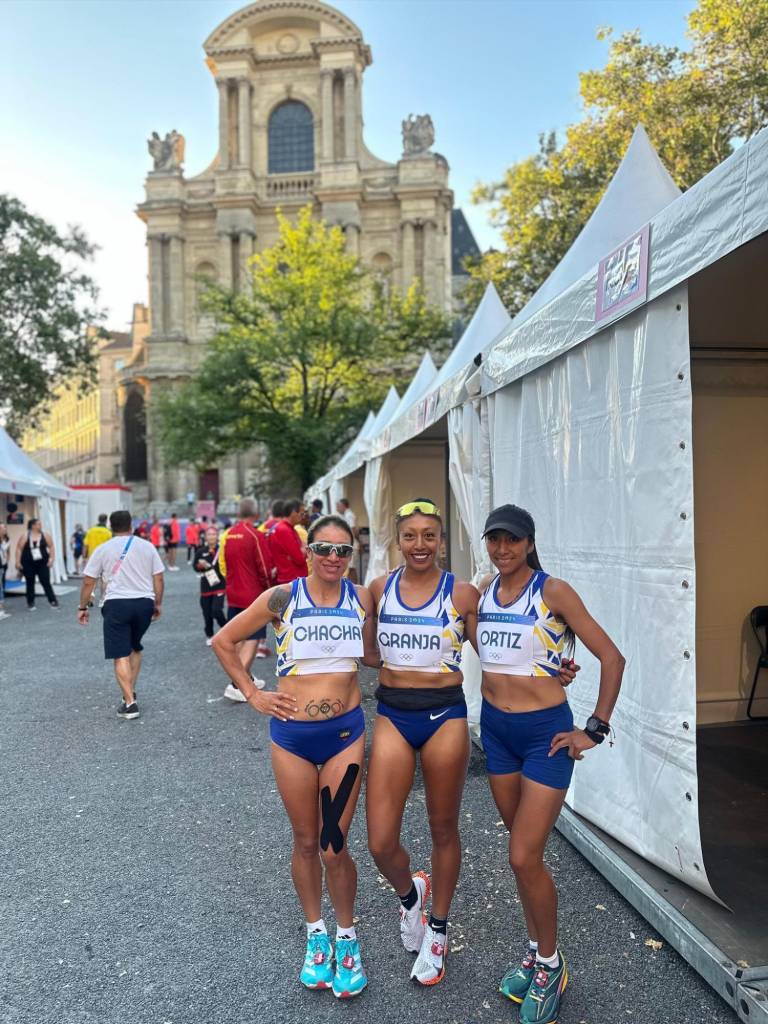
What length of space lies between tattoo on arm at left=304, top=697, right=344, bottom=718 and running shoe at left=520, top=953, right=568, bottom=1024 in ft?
3.64

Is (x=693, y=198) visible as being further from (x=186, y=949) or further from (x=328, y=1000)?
(x=186, y=949)

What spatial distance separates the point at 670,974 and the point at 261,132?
53544 millimetres

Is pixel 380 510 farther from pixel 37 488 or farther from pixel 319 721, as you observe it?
pixel 37 488

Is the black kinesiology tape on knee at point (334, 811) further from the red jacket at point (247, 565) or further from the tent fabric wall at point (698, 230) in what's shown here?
the red jacket at point (247, 565)

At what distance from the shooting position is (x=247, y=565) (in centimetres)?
729

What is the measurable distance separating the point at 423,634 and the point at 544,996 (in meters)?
1.28

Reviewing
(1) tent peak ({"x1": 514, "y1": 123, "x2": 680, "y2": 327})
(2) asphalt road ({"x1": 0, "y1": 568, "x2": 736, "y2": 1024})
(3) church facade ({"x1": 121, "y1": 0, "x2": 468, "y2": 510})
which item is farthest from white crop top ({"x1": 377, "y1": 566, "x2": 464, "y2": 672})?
(3) church facade ({"x1": 121, "y1": 0, "x2": 468, "y2": 510})

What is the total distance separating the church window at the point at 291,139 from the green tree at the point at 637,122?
Answer: 3326cm

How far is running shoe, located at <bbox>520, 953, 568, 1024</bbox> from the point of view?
251 centimetres

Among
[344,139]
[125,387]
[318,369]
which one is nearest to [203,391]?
[318,369]

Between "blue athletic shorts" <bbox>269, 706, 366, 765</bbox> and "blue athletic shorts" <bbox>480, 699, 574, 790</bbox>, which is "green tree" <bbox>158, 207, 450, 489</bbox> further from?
"blue athletic shorts" <bbox>480, 699, 574, 790</bbox>

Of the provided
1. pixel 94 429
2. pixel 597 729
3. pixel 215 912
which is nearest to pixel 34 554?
pixel 215 912

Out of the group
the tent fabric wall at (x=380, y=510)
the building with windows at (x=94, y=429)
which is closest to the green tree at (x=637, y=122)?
the tent fabric wall at (x=380, y=510)

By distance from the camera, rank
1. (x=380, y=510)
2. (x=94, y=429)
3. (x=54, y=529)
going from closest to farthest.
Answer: (x=380, y=510), (x=54, y=529), (x=94, y=429)
